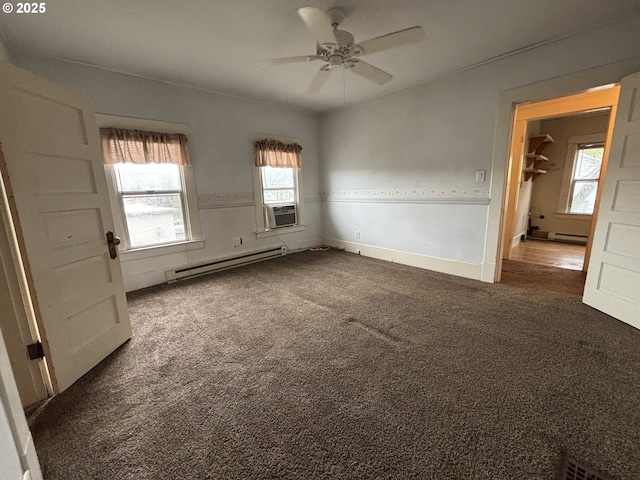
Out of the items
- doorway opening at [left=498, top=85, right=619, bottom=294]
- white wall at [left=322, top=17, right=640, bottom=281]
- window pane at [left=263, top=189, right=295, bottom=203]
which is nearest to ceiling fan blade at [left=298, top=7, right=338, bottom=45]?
white wall at [left=322, top=17, right=640, bottom=281]

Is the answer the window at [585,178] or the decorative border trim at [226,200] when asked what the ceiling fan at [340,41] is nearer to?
the decorative border trim at [226,200]

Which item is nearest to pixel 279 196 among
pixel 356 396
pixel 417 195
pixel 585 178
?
pixel 417 195

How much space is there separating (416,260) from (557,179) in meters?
4.12

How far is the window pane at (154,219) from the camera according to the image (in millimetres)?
3150

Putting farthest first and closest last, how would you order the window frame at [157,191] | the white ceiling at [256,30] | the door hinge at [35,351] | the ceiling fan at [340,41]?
1. the window frame at [157,191]
2. the white ceiling at [256,30]
3. the ceiling fan at [340,41]
4. the door hinge at [35,351]

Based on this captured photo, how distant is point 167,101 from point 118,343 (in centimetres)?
279

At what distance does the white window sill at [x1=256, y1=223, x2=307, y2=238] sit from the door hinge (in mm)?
2896

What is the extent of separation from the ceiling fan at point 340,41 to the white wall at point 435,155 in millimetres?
1466

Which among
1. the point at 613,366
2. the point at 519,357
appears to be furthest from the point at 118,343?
the point at 613,366

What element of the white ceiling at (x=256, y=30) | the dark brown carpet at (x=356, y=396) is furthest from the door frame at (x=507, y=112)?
the dark brown carpet at (x=356, y=396)

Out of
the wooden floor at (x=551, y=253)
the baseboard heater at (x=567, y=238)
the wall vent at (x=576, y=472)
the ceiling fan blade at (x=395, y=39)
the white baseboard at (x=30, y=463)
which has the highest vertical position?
the ceiling fan blade at (x=395, y=39)

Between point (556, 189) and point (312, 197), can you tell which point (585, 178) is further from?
point (312, 197)

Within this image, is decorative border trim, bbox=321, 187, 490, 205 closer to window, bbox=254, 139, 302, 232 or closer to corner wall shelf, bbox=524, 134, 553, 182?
window, bbox=254, 139, 302, 232

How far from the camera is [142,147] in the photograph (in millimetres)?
3016
